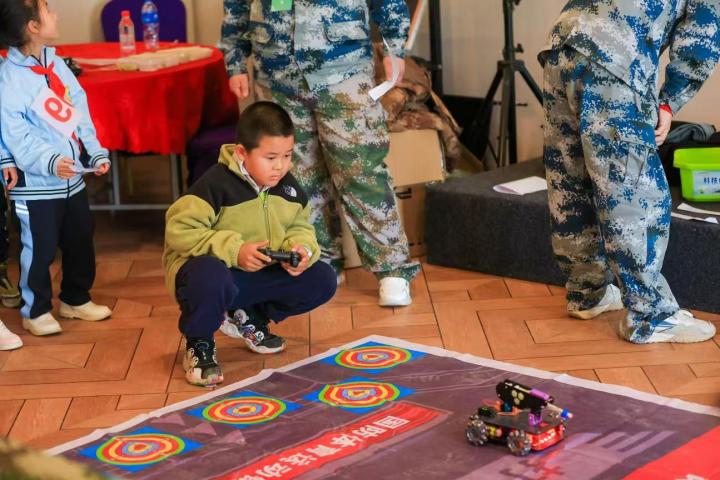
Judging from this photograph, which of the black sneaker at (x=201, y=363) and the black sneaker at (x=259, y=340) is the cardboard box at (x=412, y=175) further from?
the black sneaker at (x=201, y=363)

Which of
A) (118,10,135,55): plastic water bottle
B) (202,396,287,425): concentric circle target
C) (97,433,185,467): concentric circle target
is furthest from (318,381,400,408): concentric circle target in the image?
(118,10,135,55): plastic water bottle

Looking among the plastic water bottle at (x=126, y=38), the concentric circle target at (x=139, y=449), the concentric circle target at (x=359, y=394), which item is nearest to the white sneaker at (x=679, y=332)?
the concentric circle target at (x=359, y=394)

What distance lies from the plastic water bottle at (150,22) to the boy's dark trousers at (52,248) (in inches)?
66.3

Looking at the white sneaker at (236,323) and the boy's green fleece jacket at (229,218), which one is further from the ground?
the boy's green fleece jacket at (229,218)

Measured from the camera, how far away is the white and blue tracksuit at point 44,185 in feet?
9.62

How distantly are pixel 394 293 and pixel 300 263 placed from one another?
2.05 feet

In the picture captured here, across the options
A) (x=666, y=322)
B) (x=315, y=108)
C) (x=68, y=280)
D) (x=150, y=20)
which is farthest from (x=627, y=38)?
(x=150, y=20)

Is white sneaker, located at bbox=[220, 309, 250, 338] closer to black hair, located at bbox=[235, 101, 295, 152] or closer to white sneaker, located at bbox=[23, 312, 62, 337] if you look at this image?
black hair, located at bbox=[235, 101, 295, 152]

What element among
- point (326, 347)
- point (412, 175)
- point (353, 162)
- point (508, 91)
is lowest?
point (326, 347)

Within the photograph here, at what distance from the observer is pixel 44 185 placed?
3.02m

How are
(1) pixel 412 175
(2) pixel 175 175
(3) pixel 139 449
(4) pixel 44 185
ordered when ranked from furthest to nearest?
1. (2) pixel 175 175
2. (1) pixel 412 175
3. (4) pixel 44 185
4. (3) pixel 139 449

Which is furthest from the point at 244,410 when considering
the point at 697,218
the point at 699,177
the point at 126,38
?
the point at 126,38

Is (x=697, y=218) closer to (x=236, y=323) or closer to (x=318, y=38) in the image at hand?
(x=318, y=38)

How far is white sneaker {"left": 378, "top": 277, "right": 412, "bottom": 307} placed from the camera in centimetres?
327
